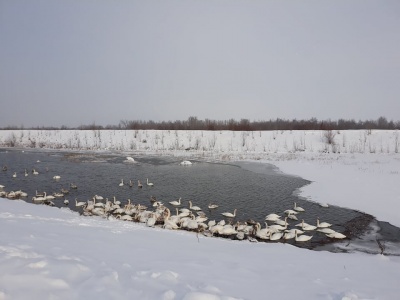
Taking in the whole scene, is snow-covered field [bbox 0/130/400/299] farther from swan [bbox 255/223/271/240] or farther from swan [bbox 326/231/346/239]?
swan [bbox 326/231/346/239]

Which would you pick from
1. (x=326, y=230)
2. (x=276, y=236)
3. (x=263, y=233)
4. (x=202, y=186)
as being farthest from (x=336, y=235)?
(x=202, y=186)

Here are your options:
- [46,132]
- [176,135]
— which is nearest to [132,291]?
[176,135]

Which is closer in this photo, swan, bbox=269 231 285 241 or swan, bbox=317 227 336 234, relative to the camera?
swan, bbox=269 231 285 241

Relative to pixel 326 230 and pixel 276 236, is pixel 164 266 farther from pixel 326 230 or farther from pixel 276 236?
pixel 326 230

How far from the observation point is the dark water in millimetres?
12352

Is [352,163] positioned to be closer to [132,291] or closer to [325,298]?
[325,298]

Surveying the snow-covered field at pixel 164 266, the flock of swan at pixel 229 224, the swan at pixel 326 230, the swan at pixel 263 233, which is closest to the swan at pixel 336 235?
the flock of swan at pixel 229 224

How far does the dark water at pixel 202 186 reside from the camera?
12.4 meters

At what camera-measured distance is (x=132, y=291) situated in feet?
13.8

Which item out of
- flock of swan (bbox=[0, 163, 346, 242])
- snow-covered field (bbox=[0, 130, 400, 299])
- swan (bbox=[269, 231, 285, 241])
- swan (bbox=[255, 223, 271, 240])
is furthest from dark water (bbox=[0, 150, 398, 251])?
snow-covered field (bbox=[0, 130, 400, 299])

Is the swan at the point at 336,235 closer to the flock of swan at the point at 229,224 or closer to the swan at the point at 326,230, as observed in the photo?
the flock of swan at the point at 229,224

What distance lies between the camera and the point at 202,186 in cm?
A: 1805

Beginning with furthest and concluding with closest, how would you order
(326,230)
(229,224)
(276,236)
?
(229,224), (326,230), (276,236)

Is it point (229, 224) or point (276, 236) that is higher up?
point (229, 224)
